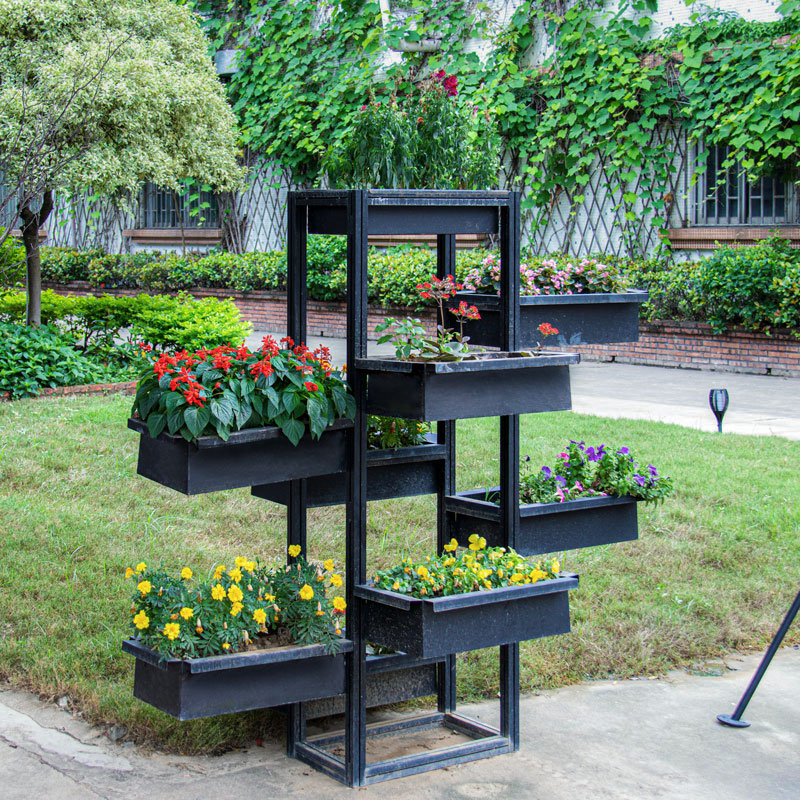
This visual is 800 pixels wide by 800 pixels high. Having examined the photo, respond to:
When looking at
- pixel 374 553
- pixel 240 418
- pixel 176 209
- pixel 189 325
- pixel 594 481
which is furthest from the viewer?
pixel 176 209

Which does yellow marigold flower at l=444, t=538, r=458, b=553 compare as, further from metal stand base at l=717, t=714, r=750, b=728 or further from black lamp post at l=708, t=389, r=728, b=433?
black lamp post at l=708, t=389, r=728, b=433

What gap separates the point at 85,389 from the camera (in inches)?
419

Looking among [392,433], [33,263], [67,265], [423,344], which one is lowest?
[392,433]

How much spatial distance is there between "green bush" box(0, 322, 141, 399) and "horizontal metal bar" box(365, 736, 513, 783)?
25.3 feet

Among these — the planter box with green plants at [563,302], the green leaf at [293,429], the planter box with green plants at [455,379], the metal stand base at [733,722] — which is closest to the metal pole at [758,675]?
the metal stand base at [733,722]

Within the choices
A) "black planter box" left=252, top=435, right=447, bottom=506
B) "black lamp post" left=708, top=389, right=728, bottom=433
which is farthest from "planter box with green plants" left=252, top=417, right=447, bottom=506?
"black lamp post" left=708, top=389, right=728, bottom=433

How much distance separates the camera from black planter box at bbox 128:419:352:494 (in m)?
3.12

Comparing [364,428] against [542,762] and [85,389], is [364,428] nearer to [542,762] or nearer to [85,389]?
[542,762]

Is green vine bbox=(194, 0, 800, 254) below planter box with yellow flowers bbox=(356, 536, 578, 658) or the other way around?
the other way around

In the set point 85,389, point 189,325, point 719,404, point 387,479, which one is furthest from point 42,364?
point 387,479

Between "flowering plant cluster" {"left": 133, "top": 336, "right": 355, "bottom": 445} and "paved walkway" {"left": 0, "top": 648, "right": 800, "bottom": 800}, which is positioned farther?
"paved walkway" {"left": 0, "top": 648, "right": 800, "bottom": 800}

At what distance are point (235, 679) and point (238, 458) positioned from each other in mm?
670

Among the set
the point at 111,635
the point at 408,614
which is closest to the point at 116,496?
the point at 111,635

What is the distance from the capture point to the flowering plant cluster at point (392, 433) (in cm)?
387
